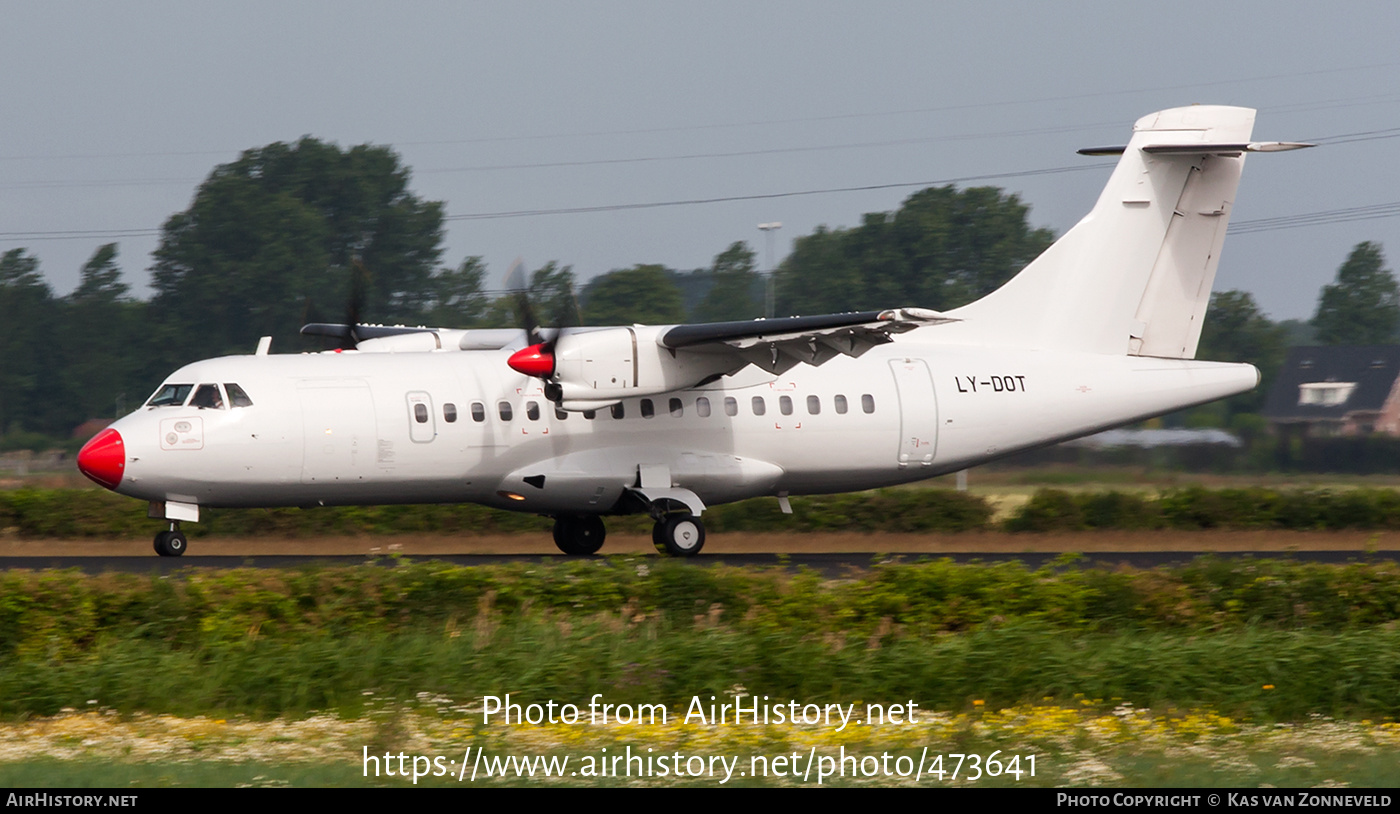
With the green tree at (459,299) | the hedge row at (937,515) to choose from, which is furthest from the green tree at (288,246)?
the hedge row at (937,515)

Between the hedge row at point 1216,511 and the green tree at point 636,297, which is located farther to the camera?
the green tree at point 636,297

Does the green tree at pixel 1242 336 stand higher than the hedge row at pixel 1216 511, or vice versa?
the green tree at pixel 1242 336

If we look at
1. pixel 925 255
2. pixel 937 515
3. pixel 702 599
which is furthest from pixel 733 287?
pixel 702 599

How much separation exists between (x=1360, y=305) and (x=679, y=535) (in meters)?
55.1

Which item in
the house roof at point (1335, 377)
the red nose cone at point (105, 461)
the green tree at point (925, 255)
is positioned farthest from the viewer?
the green tree at point (925, 255)

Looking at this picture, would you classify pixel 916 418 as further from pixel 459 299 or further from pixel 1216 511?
pixel 459 299

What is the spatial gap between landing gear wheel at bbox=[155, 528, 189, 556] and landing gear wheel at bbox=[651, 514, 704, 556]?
6.10 meters

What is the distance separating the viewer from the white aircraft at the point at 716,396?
666 inches

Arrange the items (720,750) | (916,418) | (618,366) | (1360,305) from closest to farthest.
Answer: (720,750), (618,366), (916,418), (1360,305)

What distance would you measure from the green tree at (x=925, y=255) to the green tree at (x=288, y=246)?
614 inches

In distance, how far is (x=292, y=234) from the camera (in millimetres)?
52750

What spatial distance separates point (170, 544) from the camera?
17188 mm

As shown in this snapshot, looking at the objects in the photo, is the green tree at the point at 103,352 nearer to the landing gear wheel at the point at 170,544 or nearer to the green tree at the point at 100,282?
the green tree at the point at 100,282
